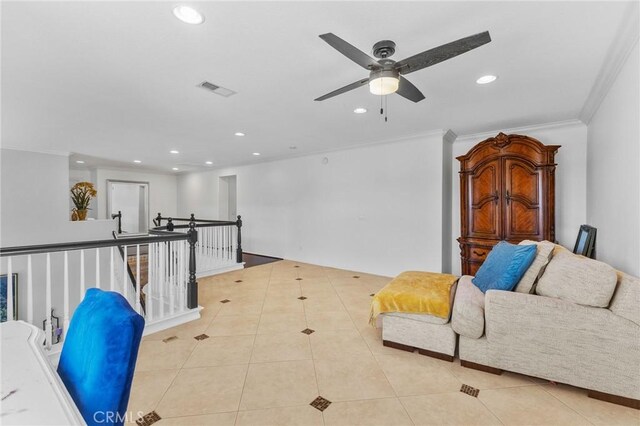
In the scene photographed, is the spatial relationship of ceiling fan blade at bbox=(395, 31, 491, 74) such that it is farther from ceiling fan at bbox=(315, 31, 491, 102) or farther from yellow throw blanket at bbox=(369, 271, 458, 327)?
yellow throw blanket at bbox=(369, 271, 458, 327)

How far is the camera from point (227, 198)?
8875 mm

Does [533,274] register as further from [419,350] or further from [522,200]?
[522,200]

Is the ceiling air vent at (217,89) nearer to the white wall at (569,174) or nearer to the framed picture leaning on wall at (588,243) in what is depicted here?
the framed picture leaning on wall at (588,243)

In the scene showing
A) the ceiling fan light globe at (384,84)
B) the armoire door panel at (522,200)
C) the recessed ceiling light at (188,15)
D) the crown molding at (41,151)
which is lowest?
the armoire door panel at (522,200)

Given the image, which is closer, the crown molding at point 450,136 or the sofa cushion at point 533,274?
the sofa cushion at point 533,274

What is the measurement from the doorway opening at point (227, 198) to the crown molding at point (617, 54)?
25.8 feet

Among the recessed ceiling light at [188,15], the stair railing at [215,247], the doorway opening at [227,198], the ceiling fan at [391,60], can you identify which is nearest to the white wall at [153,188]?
the doorway opening at [227,198]

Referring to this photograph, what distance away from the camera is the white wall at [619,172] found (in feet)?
6.86

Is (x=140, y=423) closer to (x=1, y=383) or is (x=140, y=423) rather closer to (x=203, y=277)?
(x=1, y=383)

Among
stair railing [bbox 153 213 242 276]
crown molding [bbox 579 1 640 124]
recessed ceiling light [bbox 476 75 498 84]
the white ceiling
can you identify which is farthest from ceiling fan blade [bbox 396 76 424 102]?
stair railing [bbox 153 213 242 276]

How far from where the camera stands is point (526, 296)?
6.96 ft

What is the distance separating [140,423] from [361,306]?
2.57 metres

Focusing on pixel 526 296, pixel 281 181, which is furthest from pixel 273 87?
pixel 281 181

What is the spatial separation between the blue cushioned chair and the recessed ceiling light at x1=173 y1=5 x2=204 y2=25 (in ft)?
5.70
